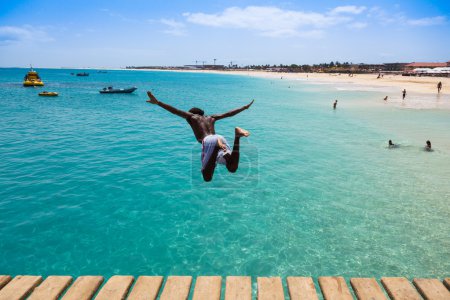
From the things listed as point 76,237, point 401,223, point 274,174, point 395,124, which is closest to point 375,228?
point 401,223

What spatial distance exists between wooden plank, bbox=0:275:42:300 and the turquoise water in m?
4.94

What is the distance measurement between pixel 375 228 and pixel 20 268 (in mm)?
13867

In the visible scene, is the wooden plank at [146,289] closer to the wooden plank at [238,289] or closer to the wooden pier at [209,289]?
the wooden pier at [209,289]

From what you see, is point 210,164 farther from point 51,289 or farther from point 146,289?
point 51,289

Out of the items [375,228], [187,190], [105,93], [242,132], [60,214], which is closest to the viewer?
[242,132]

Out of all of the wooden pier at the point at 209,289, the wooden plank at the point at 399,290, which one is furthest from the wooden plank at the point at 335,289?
the wooden plank at the point at 399,290

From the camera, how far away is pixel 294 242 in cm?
1119

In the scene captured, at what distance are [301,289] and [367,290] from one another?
1165 millimetres

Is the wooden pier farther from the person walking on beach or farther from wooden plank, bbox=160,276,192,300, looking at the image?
the person walking on beach

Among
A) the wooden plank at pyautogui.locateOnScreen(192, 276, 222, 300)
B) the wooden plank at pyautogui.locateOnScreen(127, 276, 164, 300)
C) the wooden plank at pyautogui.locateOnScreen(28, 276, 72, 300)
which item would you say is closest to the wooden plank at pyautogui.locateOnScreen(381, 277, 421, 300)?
the wooden plank at pyautogui.locateOnScreen(192, 276, 222, 300)

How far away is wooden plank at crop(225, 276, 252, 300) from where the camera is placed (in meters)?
4.81

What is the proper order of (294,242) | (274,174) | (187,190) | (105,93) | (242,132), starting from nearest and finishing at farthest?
(242,132) < (294,242) < (187,190) < (274,174) < (105,93)

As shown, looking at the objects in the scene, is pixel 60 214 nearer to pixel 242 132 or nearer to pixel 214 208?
pixel 214 208

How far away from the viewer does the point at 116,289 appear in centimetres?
493
